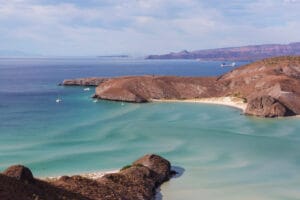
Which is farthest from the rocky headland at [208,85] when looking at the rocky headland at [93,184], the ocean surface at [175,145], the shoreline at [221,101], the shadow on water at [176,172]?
the rocky headland at [93,184]

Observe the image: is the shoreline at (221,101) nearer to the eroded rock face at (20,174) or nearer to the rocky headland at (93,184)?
the rocky headland at (93,184)

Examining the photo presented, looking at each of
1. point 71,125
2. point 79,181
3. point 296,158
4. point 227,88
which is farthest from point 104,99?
point 79,181

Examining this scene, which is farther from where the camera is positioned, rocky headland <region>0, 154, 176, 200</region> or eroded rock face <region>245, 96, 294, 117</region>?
eroded rock face <region>245, 96, 294, 117</region>

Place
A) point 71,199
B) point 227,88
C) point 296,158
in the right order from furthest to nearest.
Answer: point 227,88 → point 296,158 → point 71,199

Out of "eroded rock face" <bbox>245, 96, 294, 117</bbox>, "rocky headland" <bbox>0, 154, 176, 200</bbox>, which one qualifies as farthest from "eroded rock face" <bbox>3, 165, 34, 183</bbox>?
"eroded rock face" <bbox>245, 96, 294, 117</bbox>

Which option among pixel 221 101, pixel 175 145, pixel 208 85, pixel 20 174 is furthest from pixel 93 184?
pixel 208 85

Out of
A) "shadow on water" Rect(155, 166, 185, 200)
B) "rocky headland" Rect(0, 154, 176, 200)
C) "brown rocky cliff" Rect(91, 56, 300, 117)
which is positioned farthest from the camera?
"brown rocky cliff" Rect(91, 56, 300, 117)

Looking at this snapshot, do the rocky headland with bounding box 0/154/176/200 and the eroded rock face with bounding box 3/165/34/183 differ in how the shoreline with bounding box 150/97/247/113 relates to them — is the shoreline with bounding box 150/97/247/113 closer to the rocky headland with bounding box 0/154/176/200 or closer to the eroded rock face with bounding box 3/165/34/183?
the rocky headland with bounding box 0/154/176/200

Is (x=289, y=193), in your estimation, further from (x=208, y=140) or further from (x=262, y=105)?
(x=262, y=105)
